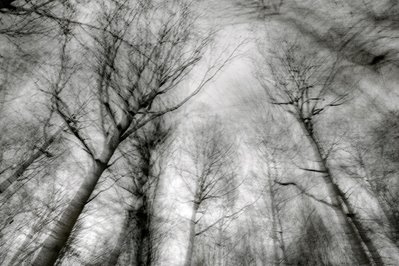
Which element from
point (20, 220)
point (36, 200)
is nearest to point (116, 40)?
point (36, 200)

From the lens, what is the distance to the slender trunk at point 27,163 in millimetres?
5312

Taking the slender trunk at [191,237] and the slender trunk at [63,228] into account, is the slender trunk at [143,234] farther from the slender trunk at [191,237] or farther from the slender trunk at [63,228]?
the slender trunk at [63,228]

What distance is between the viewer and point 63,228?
4.31 meters

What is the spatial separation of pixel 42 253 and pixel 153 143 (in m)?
3.98

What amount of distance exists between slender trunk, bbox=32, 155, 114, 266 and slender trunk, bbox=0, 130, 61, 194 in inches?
73.6

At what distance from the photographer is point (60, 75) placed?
6723mm

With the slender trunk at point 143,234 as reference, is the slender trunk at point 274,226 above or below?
above

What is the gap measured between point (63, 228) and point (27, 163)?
2.31 m

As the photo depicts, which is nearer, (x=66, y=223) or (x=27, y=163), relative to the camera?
(x=66, y=223)

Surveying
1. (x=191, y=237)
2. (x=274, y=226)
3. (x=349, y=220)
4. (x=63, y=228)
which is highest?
(x=274, y=226)

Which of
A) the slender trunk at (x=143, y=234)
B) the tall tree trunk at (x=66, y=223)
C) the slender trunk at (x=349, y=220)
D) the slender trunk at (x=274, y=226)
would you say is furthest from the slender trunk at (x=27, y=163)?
the slender trunk at (x=349, y=220)

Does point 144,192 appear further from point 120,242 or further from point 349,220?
point 349,220

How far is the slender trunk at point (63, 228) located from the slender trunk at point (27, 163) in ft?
6.13

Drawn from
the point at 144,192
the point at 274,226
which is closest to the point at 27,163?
the point at 144,192
